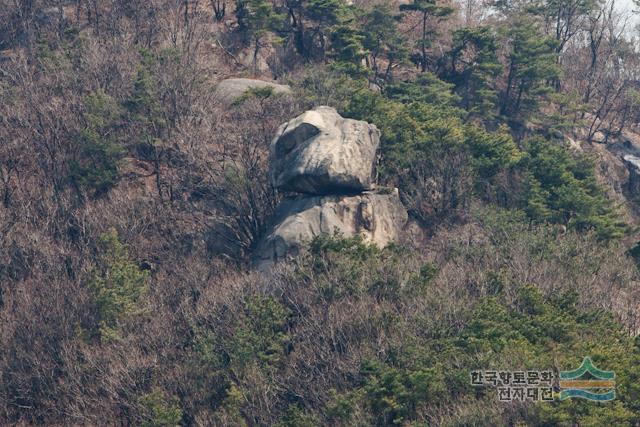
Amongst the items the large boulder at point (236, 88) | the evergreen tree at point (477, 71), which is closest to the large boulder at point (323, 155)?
the large boulder at point (236, 88)

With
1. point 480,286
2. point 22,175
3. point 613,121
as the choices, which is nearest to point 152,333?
point 480,286

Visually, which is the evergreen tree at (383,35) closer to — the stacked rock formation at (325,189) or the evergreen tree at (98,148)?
the stacked rock formation at (325,189)

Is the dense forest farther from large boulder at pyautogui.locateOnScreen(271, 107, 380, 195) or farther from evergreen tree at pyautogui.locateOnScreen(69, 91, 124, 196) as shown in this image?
large boulder at pyautogui.locateOnScreen(271, 107, 380, 195)

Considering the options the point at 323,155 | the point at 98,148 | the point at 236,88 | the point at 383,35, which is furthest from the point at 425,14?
the point at 98,148

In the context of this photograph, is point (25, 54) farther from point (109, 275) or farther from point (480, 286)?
point (480, 286)

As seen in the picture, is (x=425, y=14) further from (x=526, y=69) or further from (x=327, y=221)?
(x=327, y=221)

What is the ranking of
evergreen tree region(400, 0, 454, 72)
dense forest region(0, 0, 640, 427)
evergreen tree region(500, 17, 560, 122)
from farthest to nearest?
evergreen tree region(400, 0, 454, 72)
evergreen tree region(500, 17, 560, 122)
dense forest region(0, 0, 640, 427)

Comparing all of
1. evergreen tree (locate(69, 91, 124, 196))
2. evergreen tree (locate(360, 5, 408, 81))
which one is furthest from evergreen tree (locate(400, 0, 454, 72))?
evergreen tree (locate(69, 91, 124, 196))
